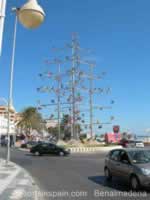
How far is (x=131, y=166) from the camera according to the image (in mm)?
11086

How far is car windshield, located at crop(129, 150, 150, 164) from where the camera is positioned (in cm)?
1136

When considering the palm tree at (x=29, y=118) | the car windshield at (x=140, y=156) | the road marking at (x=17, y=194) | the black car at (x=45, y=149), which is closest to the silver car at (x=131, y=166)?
the car windshield at (x=140, y=156)

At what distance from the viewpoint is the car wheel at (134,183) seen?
1049 centimetres

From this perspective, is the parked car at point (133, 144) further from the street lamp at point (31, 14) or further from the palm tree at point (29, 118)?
the street lamp at point (31, 14)

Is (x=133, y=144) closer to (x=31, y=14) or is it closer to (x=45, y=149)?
(x=45, y=149)

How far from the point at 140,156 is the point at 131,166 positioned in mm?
860

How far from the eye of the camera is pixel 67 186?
1162 cm

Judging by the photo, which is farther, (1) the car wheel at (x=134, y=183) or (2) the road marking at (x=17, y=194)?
Result: (1) the car wheel at (x=134, y=183)

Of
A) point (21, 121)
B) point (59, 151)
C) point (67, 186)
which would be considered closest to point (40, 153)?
point (59, 151)

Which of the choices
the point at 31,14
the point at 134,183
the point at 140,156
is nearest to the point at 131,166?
the point at 134,183

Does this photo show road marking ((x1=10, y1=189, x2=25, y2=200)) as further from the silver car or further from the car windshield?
the car windshield

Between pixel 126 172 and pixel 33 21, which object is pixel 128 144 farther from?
pixel 33 21

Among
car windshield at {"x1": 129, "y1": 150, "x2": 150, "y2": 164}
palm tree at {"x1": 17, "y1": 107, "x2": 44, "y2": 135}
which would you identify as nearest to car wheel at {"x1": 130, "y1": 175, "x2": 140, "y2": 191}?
car windshield at {"x1": 129, "y1": 150, "x2": 150, "y2": 164}

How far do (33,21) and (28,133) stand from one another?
93918mm
